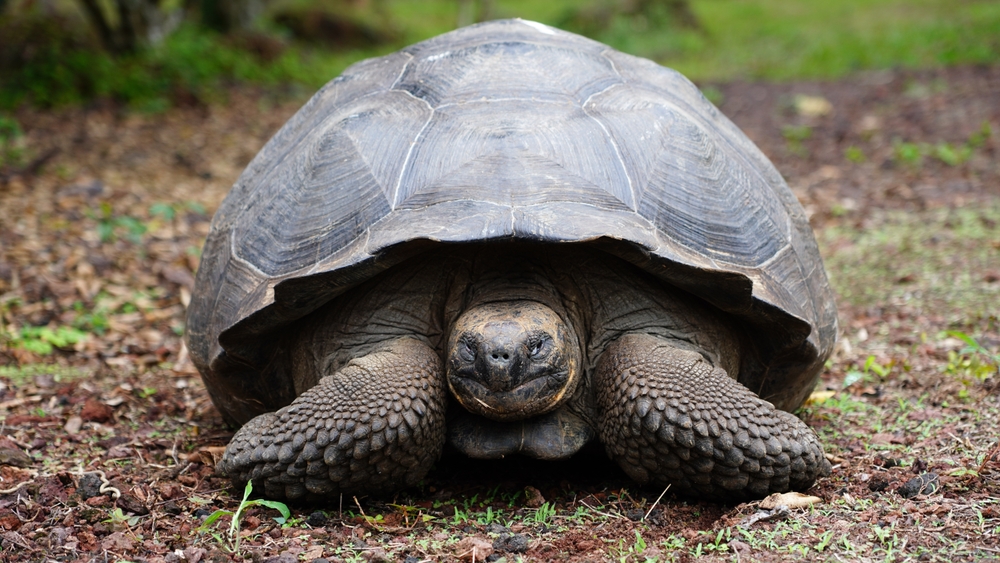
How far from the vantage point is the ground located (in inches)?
99.8

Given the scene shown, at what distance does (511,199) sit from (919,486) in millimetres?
1422

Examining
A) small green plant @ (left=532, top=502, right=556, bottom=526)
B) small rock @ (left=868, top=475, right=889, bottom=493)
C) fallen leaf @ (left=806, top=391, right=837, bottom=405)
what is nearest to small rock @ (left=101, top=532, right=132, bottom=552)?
small green plant @ (left=532, top=502, right=556, bottom=526)

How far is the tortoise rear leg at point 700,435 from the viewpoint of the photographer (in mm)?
2689

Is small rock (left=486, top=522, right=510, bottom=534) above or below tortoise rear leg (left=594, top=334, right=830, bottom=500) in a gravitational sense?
below


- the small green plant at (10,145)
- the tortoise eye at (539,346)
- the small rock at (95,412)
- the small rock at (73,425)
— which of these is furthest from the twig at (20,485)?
the small green plant at (10,145)

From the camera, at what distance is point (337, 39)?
54.0 ft

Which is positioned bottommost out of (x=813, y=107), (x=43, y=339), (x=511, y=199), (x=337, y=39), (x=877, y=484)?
(x=43, y=339)

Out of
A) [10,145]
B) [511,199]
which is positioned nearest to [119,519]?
[511,199]

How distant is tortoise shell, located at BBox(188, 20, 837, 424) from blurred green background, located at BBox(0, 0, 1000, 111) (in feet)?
23.8

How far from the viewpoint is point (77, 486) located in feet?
9.62

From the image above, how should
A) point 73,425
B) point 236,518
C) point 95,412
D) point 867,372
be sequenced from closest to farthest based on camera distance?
point 236,518, point 73,425, point 95,412, point 867,372

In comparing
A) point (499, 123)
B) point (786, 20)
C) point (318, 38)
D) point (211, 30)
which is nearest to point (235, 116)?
point (211, 30)

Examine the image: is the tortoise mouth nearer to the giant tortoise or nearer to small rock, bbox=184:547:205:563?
the giant tortoise

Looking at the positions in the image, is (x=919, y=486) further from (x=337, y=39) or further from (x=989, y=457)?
(x=337, y=39)
